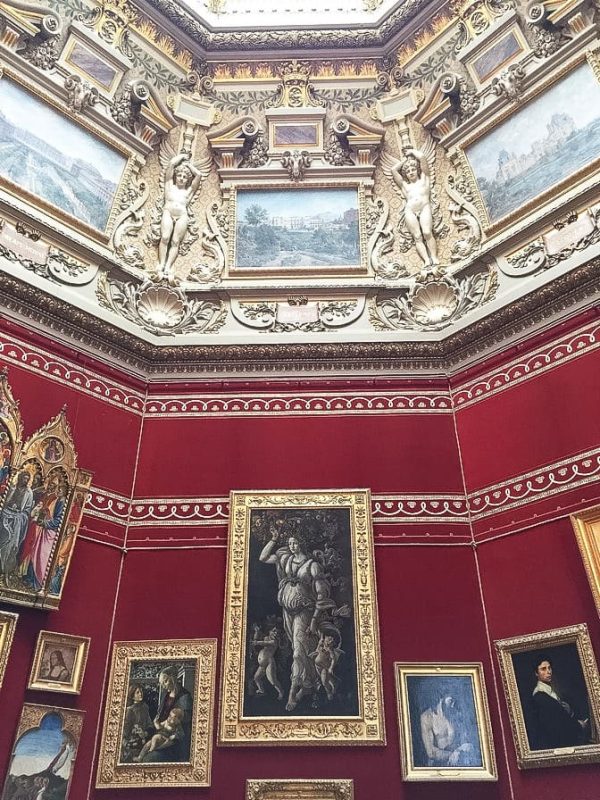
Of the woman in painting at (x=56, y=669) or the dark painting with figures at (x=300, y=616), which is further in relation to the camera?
the dark painting with figures at (x=300, y=616)

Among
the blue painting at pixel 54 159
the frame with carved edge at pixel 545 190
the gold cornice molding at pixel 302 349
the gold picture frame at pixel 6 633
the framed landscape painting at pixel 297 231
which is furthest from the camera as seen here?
the framed landscape painting at pixel 297 231

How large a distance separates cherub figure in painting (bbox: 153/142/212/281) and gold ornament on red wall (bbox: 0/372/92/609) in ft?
10.6

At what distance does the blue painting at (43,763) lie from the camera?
569cm

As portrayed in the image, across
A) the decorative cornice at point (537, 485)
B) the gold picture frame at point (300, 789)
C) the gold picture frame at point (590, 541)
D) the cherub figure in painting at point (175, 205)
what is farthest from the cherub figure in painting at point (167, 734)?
the cherub figure in painting at point (175, 205)

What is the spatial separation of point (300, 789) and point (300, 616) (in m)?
1.57

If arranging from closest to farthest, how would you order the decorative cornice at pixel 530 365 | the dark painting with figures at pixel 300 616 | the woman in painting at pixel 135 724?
1. the woman in painting at pixel 135 724
2. the dark painting with figures at pixel 300 616
3. the decorative cornice at pixel 530 365

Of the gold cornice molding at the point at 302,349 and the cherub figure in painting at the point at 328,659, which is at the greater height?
the gold cornice molding at the point at 302,349

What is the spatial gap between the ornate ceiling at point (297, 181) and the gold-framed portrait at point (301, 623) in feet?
6.78

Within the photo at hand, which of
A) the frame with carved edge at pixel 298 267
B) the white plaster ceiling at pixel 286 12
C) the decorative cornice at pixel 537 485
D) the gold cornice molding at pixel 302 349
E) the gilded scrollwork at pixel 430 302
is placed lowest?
the decorative cornice at pixel 537 485

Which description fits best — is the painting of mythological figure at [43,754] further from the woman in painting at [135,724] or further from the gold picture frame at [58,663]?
the woman in painting at [135,724]

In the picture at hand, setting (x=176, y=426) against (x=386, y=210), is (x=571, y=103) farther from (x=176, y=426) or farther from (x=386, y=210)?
(x=176, y=426)

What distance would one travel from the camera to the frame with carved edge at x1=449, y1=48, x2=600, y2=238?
795 centimetres

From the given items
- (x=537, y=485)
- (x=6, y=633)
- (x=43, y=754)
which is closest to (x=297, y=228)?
(x=537, y=485)

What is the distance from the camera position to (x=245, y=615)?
6.75 m
